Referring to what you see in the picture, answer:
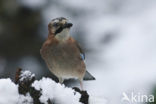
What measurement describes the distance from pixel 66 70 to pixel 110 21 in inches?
164

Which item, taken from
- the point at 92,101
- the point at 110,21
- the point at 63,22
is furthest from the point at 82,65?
the point at 110,21

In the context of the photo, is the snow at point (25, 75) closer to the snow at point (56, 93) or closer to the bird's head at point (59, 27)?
the snow at point (56, 93)

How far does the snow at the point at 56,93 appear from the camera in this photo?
2307mm

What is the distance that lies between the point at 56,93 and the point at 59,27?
117cm

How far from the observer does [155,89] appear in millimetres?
3295

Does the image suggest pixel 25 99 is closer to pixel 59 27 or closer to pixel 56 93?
pixel 56 93

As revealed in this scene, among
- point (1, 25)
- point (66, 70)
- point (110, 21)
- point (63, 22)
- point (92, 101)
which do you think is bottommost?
point (92, 101)

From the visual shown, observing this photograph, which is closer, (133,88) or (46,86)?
(46,86)

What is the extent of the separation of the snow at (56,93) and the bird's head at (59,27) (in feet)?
3.35

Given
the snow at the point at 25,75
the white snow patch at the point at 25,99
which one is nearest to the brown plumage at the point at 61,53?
the snow at the point at 25,75

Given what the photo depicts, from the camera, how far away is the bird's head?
3361 mm

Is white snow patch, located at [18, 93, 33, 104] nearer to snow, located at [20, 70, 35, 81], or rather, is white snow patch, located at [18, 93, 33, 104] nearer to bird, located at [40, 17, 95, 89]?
snow, located at [20, 70, 35, 81]

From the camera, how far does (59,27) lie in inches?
136

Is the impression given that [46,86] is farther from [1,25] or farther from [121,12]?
[121,12]
